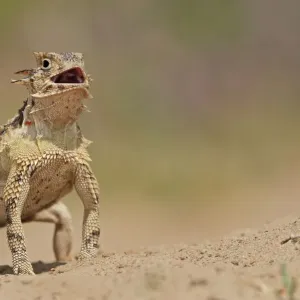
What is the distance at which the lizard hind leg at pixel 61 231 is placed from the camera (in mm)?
9906

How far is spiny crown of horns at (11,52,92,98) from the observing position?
7957 millimetres

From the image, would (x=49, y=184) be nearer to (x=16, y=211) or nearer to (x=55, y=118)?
(x=16, y=211)

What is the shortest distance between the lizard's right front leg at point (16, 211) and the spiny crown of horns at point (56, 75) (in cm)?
71

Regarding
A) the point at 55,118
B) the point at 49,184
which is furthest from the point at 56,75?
the point at 49,184

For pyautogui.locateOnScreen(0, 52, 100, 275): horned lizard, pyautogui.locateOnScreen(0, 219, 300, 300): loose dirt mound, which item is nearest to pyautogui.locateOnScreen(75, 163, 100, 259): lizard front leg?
pyautogui.locateOnScreen(0, 52, 100, 275): horned lizard

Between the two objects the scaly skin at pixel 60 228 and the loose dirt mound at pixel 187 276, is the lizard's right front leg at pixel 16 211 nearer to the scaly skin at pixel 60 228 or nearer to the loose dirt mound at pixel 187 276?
the loose dirt mound at pixel 187 276

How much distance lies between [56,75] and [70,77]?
14 cm

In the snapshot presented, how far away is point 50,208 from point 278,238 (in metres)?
3.22

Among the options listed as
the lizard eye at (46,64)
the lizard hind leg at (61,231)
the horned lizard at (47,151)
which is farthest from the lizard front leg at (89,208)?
the lizard hind leg at (61,231)

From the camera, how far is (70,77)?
809 cm

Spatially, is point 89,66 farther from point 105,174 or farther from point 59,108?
point 59,108

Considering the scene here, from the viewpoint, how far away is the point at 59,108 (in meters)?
8.12

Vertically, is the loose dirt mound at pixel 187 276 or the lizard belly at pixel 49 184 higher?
the lizard belly at pixel 49 184

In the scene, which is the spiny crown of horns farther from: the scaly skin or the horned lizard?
A: the scaly skin
